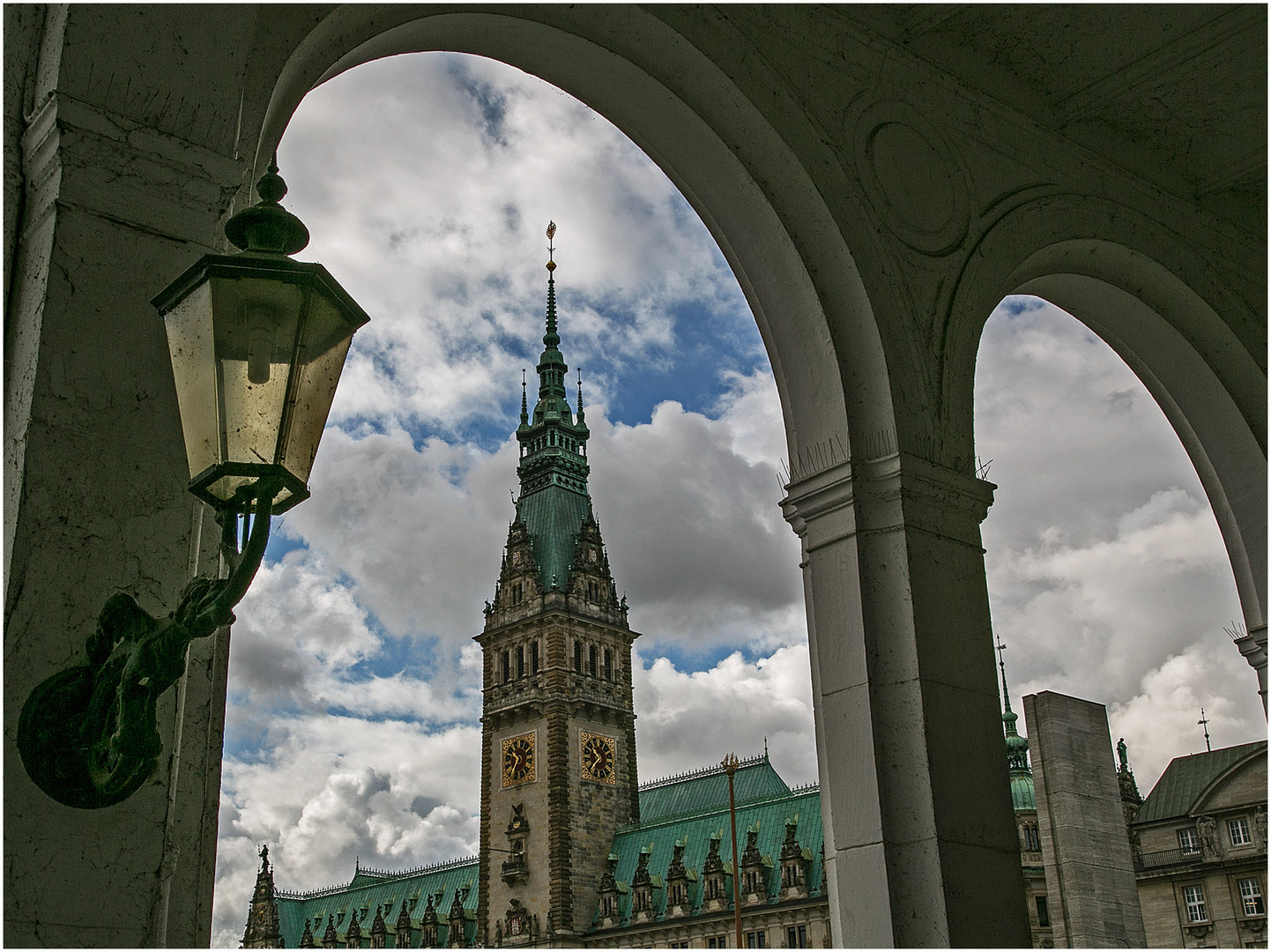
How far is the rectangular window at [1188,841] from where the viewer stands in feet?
142

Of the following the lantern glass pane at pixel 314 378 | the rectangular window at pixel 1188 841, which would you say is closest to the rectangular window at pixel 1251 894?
the rectangular window at pixel 1188 841

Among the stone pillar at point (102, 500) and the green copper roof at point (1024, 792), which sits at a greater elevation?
the green copper roof at point (1024, 792)

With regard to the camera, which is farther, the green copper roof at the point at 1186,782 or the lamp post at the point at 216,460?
the green copper roof at the point at 1186,782

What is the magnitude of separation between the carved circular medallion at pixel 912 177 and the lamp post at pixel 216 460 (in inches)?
168

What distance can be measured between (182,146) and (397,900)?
→ 83.4 m

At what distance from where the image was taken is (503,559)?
254 ft

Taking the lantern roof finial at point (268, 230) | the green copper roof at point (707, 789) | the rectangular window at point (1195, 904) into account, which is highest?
the green copper roof at point (707, 789)

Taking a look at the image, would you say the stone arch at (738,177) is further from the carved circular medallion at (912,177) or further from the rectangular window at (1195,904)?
the rectangular window at (1195,904)

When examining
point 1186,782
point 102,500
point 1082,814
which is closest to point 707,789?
point 1186,782

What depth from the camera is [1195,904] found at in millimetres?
42500

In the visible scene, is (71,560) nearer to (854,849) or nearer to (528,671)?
(854,849)

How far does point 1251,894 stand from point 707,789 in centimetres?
3580

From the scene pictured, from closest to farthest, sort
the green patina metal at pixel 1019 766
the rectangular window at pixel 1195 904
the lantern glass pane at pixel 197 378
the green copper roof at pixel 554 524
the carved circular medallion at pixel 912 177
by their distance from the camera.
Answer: the lantern glass pane at pixel 197 378
the carved circular medallion at pixel 912 177
the rectangular window at pixel 1195 904
the green patina metal at pixel 1019 766
the green copper roof at pixel 554 524

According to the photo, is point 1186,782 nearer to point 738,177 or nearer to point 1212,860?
point 1212,860
